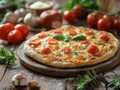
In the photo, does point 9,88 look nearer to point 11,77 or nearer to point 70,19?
point 11,77

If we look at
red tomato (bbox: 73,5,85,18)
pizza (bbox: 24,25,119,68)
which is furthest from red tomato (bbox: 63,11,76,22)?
pizza (bbox: 24,25,119,68)

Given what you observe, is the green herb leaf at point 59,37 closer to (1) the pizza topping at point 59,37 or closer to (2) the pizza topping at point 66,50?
(1) the pizza topping at point 59,37

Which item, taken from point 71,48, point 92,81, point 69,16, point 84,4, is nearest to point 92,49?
point 71,48

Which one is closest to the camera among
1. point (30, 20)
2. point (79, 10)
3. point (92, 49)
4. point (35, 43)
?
point (92, 49)

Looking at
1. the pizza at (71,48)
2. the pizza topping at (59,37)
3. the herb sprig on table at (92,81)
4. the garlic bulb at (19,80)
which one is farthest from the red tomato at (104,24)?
the garlic bulb at (19,80)

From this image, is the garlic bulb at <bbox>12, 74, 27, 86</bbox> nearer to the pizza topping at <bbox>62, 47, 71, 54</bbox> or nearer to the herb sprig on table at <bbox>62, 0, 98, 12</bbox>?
the pizza topping at <bbox>62, 47, 71, 54</bbox>

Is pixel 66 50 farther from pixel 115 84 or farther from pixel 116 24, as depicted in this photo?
pixel 116 24
